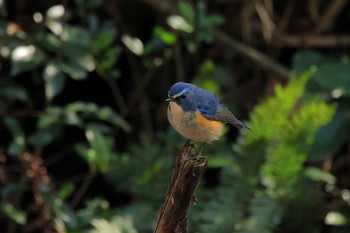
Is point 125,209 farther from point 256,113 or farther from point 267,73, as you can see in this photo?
point 267,73

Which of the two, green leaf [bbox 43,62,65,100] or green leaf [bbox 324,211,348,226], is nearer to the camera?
green leaf [bbox 43,62,65,100]

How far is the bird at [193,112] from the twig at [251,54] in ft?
6.45

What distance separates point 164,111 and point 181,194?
112 inches

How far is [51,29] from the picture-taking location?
4.61 m

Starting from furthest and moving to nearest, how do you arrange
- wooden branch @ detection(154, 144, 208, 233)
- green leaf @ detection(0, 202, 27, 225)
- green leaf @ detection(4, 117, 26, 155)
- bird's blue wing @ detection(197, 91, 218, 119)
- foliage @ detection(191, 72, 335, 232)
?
green leaf @ detection(0, 202, 27, 225)
green leaf @ detection(4, 117, 26, 155)
foliage @ detection(191, 72, 335, 232)
bird's blue wing @ detection(197, 91, 218, 119)
wooden branch @ detection(154, 144, 208, 233)

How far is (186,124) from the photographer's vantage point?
334 centimetres

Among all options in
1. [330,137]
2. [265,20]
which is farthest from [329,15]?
[330,137]

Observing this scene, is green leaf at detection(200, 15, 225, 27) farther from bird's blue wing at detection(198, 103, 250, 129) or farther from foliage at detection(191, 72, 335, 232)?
bird's blue wing at detection(198, 103, 250, 129)

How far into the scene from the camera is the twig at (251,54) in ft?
17.9

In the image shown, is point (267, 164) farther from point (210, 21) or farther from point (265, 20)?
point (265, 20)

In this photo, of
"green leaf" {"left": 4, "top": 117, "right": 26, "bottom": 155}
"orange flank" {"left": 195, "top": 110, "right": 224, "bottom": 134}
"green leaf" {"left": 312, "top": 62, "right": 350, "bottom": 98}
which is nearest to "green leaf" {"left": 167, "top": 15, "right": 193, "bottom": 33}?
"green leaf" {"left": 312, "top": 62, "right": 350, "bottom": 98}

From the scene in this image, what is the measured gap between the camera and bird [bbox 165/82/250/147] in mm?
3338

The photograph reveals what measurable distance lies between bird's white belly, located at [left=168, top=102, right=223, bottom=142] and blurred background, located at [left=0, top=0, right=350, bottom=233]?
120 centimetres

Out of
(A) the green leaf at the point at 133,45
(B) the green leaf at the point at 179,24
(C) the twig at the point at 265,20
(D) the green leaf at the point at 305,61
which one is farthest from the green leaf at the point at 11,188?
(C) the twig at the point at 265,20
